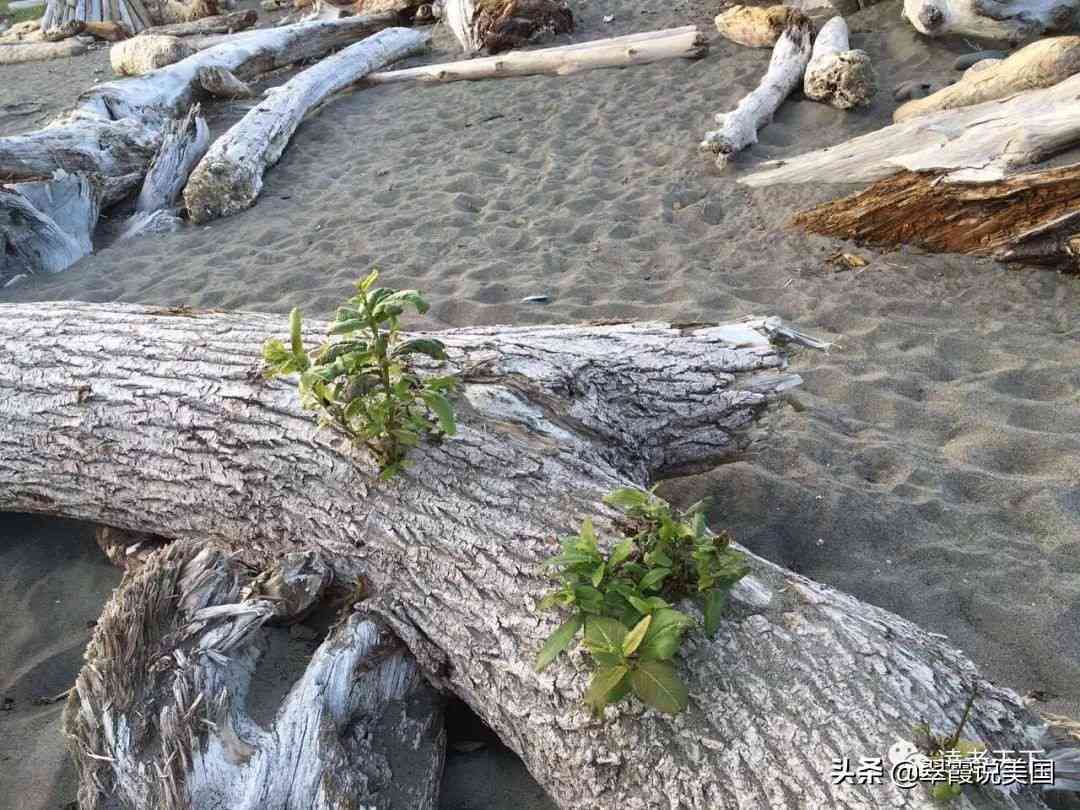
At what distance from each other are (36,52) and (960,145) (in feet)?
41.2

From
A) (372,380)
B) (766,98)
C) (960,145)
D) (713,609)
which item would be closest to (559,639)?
(713,609)

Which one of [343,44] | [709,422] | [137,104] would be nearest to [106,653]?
[709,422]

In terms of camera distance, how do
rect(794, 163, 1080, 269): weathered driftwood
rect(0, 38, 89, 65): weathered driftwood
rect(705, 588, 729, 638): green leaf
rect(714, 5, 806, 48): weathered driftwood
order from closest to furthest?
rect(705, 588, 729, 638): green leaf → rect(794, 163, 1080, 269): weathered driftwood → rect(714, 5, 806, 48): weathered driftwood → rect(0, 38, 89, 65): weathered driftwood

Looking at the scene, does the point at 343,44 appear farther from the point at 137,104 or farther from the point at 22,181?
the point at 22,181

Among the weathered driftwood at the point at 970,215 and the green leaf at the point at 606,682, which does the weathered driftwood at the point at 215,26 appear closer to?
the weathered driftwood at the point at 970,215

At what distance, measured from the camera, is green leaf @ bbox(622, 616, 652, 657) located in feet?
5.41

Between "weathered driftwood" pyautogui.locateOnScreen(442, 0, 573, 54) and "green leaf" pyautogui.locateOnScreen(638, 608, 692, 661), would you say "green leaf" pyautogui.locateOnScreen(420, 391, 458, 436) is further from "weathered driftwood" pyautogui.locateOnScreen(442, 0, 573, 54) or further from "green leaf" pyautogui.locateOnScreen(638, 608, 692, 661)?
"weathered driftwood" pyautogui.locateOnScreen(442, 0, 573, 54)

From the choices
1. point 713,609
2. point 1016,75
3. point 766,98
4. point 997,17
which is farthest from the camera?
point 997,17

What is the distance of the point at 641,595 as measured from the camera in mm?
1815

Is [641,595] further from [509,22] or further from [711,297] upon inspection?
[509,22]

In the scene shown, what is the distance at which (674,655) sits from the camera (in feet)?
5.98

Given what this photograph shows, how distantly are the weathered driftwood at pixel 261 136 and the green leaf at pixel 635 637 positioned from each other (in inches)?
224

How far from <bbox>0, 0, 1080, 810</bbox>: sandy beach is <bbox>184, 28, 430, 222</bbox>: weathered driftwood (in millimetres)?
187

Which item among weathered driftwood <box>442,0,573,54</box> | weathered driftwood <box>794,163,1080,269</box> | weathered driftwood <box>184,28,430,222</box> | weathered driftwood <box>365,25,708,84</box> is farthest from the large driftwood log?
weathered driftwood <box>442,0,573,54</box>
